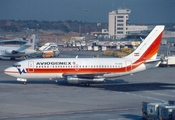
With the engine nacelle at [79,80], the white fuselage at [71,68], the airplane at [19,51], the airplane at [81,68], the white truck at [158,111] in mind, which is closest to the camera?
the white truck at [158,111]

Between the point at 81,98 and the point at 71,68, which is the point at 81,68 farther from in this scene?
the point at 81,98

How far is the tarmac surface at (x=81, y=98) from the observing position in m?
40.9

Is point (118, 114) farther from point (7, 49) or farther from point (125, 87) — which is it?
point (7, 49)

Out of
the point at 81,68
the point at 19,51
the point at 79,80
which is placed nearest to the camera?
the point at 79,80

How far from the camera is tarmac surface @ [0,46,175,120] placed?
4091 cm

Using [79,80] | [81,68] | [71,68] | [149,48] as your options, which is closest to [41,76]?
[71,68]

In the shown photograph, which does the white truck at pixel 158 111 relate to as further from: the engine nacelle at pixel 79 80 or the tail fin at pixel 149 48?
the tail fin at pixel 149 48

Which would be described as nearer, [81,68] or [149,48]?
[81,68]

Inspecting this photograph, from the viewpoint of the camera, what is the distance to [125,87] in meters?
60.7

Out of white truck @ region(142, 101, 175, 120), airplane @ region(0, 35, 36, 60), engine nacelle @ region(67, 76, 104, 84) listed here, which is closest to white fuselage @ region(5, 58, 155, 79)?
engine nacelle @ region(67, 76, 104, 84)

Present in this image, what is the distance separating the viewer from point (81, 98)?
50.8 metres

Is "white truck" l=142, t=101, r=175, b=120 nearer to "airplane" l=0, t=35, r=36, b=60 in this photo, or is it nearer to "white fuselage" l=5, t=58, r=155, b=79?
"white fuselage" l=5, t=58, r=155, b=79

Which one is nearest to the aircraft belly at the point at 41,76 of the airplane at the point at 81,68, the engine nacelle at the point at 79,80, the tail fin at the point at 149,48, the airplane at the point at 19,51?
the airplane at the point at 81,68

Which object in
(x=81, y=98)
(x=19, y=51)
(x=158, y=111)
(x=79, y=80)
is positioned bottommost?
(x=81, y=98)
